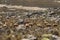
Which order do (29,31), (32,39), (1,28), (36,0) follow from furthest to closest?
(36,0) < (1,28) < (29,31) < (32,39)

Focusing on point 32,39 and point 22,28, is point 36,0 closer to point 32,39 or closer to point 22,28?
point 22,28

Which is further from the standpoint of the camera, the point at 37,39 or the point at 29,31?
the point at 29,31

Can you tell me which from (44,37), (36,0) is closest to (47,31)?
(44,37)

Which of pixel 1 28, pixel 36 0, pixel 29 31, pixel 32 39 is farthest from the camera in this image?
pixel 36 0

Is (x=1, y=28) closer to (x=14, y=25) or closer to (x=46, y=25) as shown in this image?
(x=14, y=25)

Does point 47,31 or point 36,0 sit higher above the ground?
point 36,0

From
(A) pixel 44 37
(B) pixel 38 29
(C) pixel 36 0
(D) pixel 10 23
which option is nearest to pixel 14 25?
(D) pixel 10 23

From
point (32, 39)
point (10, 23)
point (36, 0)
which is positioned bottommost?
point (32, 39)

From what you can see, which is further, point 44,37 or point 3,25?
point 3,25

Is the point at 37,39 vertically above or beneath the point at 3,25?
beneath
